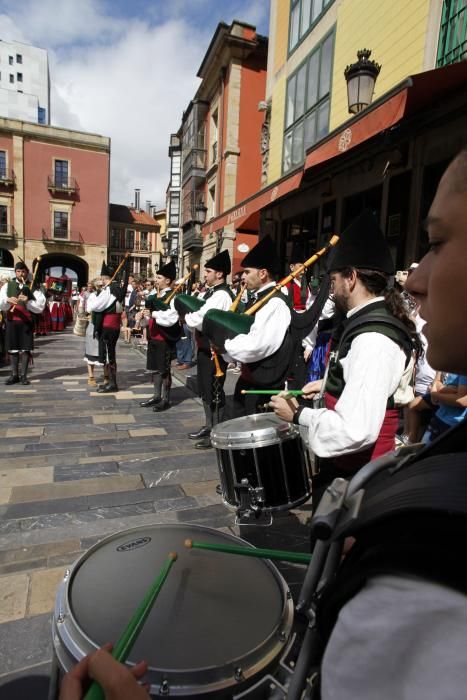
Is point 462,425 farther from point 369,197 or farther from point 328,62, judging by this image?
point 328,62

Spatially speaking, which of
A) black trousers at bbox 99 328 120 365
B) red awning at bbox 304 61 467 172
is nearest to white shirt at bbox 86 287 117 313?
black trousers at bbox 99 328 120 365

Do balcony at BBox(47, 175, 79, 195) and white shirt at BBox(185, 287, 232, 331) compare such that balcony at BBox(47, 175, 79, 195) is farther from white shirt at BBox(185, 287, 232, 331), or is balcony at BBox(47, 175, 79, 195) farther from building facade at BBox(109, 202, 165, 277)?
white shirt at BBox(185, 287, 232, 331)

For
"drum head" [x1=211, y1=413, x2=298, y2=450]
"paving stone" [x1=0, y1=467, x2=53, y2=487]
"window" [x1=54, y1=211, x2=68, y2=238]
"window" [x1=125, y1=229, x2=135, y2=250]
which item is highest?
"window" [x1=125, y1=229, x2=135, y2=250]

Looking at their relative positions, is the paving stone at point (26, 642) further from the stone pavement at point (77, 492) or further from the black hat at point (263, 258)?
the black hat at point (263, 258)

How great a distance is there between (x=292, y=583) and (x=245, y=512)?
505 mm

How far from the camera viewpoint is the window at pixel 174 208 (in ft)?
115

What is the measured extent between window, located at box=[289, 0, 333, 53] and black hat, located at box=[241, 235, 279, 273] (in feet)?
30.3

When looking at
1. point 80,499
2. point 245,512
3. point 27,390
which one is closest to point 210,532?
point 245,512

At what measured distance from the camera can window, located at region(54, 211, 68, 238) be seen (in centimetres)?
3816

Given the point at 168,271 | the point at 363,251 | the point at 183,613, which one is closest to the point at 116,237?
the point at 168,271

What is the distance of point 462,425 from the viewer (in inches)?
30.3

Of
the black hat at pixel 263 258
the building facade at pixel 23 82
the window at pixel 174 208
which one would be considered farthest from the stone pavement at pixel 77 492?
the building facade at pixel 23 82

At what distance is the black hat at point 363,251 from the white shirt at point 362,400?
0.46m

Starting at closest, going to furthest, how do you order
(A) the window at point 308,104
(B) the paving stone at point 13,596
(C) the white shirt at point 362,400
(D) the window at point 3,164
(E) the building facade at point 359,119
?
(C) the white shirt at point 362,400
(B) the paving stone at point 13,596
(E) the building facade at point 359,119
(A) the window at point 308,104
(D) the window at point 3,164
